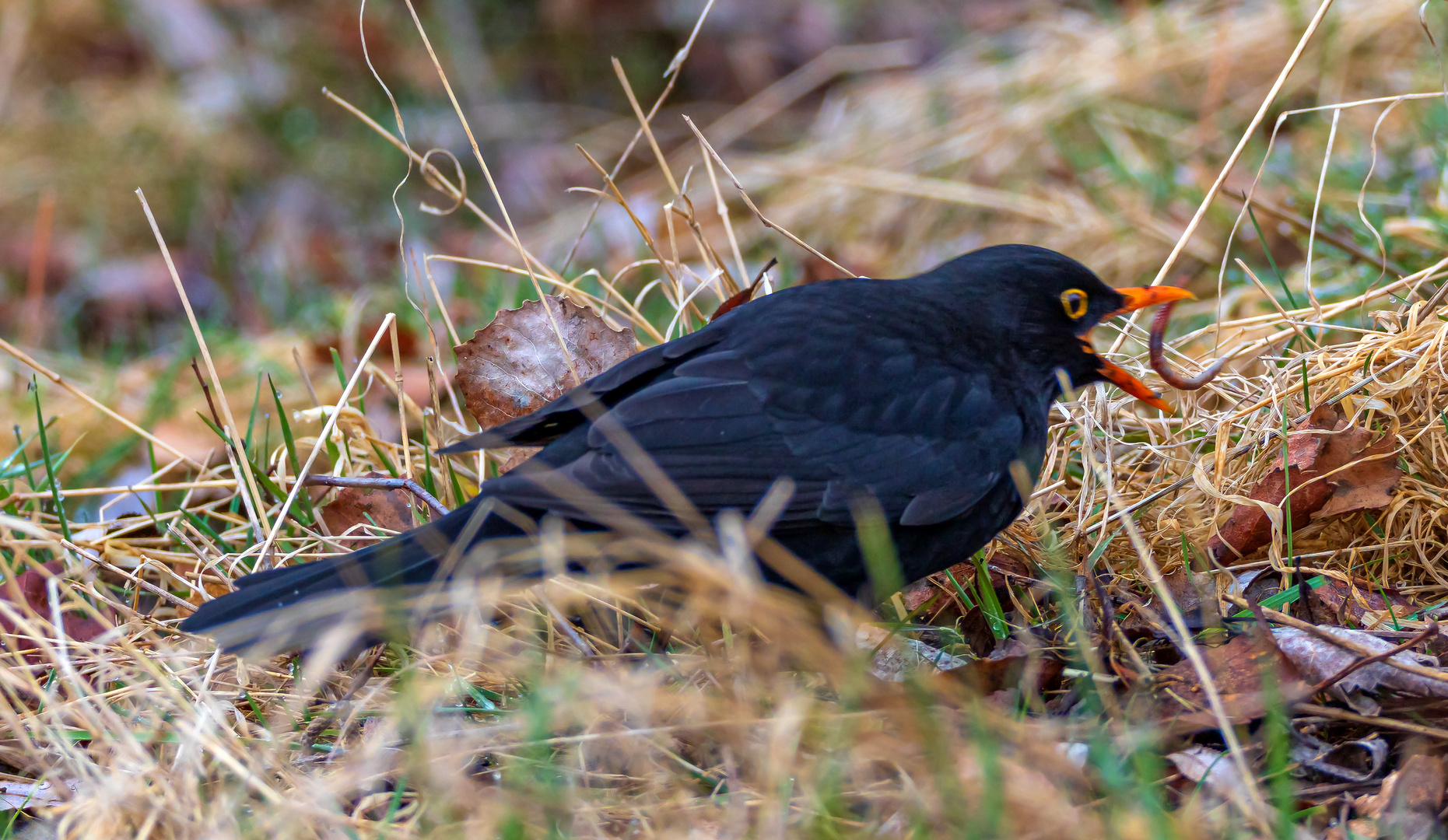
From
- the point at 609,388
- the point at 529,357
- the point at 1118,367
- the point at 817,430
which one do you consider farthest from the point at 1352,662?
the point at 529,357

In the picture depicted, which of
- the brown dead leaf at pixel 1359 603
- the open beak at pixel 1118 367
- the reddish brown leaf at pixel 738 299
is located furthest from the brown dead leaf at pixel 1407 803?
the reddish brown leaf at pixel 738 299

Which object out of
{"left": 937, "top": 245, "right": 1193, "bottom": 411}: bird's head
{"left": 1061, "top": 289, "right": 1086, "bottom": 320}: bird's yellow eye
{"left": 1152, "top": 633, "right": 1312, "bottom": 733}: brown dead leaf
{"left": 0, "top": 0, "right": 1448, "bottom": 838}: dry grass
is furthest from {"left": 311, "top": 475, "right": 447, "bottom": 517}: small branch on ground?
{"left": 1152, "top": 633, "right": 1312, "bottom": 733}: brown dead leaf

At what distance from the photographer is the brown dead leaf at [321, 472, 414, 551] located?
2914 mm

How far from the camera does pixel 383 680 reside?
7.47ft

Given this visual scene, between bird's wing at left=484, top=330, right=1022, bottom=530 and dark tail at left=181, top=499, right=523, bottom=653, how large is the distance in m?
0.16

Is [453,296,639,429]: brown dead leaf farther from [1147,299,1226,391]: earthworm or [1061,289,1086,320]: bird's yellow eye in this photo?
[1147,299,1226,391]: earthworm

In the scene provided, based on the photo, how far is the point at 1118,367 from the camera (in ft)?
8.48

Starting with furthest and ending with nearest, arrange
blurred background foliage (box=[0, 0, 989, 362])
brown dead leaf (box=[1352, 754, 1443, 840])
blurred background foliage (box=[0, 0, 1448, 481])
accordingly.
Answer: blurred background foliage (box=[0, 0, 989, 362]), blurred background foliage (box=[0, 0, 1448, 481]), brown dead leaf (box=[1352, 754, 1443, 840])

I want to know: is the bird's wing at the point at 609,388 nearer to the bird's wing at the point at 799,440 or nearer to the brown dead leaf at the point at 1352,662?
the bird's wing at the point at 799,440

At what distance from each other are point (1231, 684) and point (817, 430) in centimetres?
84

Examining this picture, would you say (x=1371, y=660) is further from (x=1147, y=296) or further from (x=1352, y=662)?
(x=1147, y=296)

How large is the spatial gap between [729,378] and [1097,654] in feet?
2.75

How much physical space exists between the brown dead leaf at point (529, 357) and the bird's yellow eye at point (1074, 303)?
42.8 inches

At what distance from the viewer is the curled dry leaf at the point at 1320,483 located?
8.08 ft
